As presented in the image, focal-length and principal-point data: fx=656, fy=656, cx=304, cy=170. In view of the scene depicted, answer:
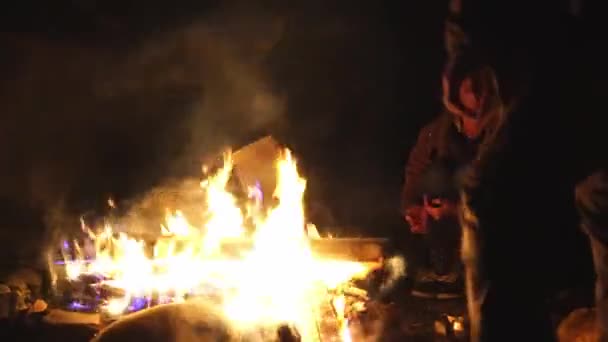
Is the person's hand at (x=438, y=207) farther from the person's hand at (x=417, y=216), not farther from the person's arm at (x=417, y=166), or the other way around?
the person's arm at (x=417, y=166)

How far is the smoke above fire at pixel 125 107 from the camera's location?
5852 mm

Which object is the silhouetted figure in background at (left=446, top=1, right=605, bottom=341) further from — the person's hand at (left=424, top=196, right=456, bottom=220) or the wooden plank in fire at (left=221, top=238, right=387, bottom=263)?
the person's hand at (left=424, top=196, right=456, bottom=220)

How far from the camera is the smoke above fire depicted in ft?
19.2

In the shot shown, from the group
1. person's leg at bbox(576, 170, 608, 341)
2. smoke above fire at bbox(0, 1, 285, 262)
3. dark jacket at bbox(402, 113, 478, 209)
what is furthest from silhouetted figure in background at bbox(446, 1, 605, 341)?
smoke above fire at bbox(0, 1, 285, 262)

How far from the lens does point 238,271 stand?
4055mm

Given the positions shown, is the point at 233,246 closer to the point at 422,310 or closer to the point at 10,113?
the point at 422,310

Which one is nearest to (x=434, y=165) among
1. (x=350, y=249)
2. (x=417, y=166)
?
(x=417, y=166)

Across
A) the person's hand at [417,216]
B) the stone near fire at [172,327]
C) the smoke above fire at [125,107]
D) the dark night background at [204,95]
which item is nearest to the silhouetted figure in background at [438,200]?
the person's hand at [417,216]

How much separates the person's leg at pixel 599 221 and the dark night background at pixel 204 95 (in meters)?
3.94

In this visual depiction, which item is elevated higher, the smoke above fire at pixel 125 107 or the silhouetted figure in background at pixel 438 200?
the smoke above fire at pixel 125 107

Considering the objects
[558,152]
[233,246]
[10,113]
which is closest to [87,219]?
[10,113]

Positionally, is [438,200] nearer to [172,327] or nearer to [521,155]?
[521,155]

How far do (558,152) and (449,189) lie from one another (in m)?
2.75

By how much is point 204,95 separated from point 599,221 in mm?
4223
